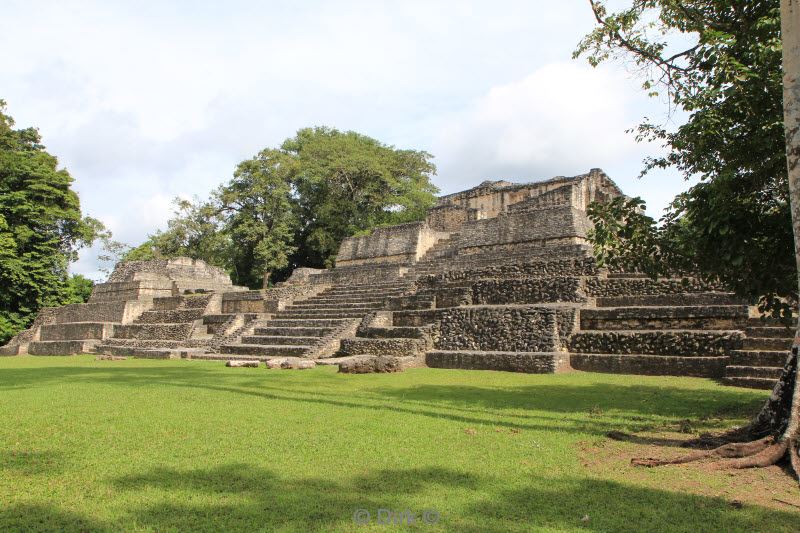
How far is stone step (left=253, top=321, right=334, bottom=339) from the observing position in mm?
15822

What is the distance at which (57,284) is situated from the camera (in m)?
25.9

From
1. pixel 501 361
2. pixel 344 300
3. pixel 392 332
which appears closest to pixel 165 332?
pixel 344 300

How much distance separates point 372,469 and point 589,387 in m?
5.60

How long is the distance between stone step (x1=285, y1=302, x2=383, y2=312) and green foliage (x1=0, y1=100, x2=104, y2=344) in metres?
12.9

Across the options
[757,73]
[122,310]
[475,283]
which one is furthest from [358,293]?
[757,73]

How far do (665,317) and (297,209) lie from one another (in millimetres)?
24317

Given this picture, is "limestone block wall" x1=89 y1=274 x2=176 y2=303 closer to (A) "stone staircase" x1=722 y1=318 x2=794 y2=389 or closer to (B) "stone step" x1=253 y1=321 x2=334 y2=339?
(B) "stone step" x1=253 y1=321 x2=334 y2=339

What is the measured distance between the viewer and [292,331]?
16531 millimetres

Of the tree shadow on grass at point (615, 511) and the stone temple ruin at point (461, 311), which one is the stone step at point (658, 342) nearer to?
the stone temple ruin at point (461, 311)

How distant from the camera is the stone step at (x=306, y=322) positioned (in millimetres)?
16281

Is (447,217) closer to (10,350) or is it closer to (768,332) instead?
(768,332)

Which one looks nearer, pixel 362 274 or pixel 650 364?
pixel 650 364

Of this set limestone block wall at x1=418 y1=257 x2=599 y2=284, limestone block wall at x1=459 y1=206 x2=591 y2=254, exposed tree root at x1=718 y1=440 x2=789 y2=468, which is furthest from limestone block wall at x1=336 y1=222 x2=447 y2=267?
exposed tree root at x1=718 y1=440 x2=789 y2=468

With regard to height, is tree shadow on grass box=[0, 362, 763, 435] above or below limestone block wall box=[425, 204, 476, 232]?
below
